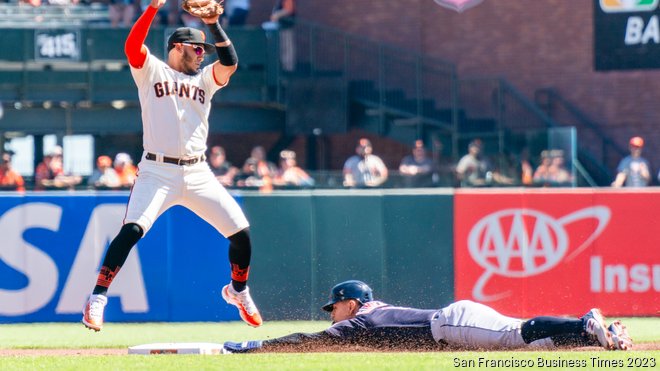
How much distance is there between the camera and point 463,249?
13016 millimetres

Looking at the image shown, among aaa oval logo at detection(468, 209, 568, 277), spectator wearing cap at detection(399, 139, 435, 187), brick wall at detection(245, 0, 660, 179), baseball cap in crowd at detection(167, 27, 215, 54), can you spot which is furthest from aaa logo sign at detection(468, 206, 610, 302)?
brick wall at detection(245, 0, 660, 179)

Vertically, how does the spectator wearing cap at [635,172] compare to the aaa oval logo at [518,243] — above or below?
above

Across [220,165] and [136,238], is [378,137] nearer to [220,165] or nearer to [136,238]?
[220,165]

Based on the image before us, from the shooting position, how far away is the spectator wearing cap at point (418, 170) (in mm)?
18906

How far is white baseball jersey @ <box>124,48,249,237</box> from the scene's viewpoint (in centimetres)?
912

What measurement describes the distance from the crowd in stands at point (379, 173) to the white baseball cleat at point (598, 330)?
851 cm

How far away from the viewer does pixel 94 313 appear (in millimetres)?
8852

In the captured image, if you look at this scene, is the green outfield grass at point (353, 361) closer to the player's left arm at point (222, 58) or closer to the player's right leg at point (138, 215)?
the player's right leg at point (138, 215)

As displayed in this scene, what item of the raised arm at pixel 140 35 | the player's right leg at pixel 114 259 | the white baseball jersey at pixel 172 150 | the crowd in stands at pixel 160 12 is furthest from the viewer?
the crowd in stands at pixel 160 12

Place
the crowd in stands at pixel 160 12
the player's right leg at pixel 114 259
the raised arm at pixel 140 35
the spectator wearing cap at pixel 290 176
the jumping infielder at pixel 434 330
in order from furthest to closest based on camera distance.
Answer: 1. the crowd in stands at pixel 160 12
2. the spectator wearing cap at pixel 290 176
3. the player's right leg at pixel 114 259
4. the raised arm at pixel 140 35
5. the jumping infielder at pixel 434 330

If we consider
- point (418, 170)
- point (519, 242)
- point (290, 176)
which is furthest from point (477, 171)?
point (519, 242)

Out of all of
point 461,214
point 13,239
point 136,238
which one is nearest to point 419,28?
point 461,214

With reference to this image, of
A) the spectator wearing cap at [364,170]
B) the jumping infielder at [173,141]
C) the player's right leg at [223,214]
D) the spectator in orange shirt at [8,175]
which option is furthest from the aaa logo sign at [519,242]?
the spectator in orange shirt at [8,175]

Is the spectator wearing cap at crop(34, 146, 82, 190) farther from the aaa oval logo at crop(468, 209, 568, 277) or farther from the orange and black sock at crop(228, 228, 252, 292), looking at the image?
the orange and black sock at crop(228, 228, 252, 292)
